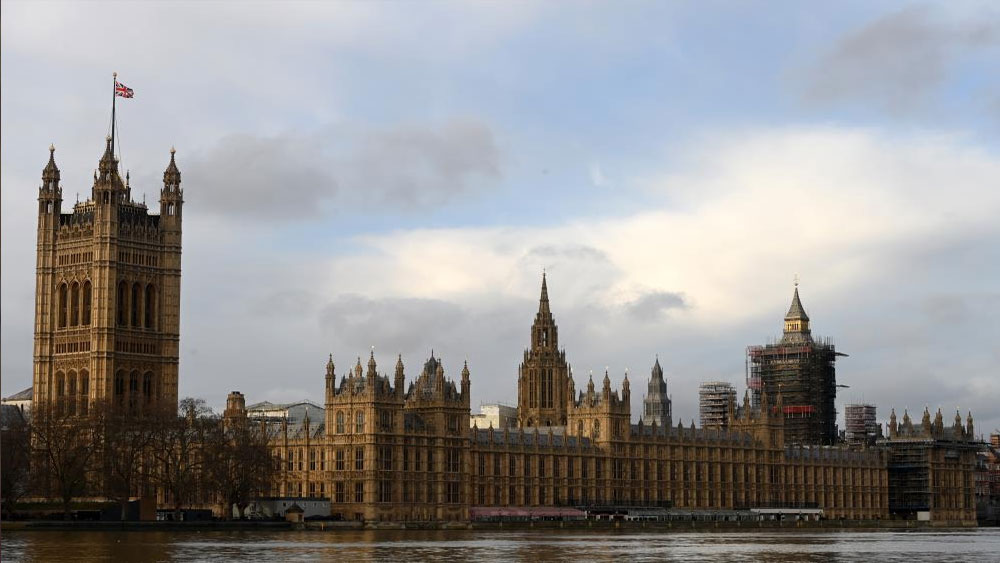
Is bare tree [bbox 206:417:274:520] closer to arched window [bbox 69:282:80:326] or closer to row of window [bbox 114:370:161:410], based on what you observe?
row of window [bbox 114:370:161:410]

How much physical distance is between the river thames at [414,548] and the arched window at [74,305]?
69228 millimetres

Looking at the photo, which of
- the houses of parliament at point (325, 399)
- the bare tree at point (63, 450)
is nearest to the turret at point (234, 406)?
the houses of parliament at point (325, 399)

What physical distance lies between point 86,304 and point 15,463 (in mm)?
58393

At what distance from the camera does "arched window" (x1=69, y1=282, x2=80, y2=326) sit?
193625mm

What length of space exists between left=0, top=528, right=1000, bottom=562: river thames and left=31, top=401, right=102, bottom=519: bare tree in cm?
1813

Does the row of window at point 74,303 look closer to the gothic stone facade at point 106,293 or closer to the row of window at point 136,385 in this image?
the gothic stone facade at point 106,293

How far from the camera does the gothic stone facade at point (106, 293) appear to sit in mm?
190125

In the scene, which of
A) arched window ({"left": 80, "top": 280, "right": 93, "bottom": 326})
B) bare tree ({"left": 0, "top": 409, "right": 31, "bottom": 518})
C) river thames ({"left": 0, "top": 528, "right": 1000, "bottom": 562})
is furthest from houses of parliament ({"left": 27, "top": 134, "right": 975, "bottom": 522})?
river thames ({"left": 0, "top": 528, "right": 1000, "bottom": 562})

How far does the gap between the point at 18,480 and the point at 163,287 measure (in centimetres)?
5911

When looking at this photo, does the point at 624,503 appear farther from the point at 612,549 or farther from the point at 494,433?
the point at 612,549

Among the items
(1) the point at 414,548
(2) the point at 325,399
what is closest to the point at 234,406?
(2) the point at 325,399

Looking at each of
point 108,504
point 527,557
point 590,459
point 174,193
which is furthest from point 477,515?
point 527,557

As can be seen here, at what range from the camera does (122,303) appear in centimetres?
19350

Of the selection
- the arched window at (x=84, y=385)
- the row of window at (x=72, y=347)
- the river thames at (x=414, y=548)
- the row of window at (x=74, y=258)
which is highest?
the row of window at (x=74, y=258)
